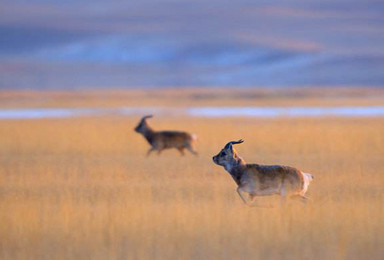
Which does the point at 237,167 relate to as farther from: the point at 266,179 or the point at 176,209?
the point at 176,209

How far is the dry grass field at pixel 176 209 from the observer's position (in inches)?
317

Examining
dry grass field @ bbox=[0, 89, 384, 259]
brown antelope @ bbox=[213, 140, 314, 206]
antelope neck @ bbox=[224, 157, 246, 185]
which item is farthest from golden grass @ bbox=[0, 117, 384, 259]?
antelope neck @ bbox=[224, 157, 246, 185]

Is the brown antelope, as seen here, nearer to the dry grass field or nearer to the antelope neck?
the antelope neck

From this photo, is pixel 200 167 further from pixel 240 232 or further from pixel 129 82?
pixel 129 82

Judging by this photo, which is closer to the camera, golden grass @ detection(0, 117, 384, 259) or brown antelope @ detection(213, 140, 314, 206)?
golden grass @ detection(0, 117, 384, 259)

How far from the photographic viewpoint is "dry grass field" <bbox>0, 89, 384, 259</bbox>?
26.4 feet

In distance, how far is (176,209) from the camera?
9.83 m

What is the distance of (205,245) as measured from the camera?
819 centimetres

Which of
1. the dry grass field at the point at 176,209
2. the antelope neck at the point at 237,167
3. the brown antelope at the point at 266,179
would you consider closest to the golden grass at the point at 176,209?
the dry grass field at the point at 176,209

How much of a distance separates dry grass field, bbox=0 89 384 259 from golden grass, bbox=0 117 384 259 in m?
0.01

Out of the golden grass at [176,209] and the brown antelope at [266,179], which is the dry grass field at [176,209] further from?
the brown antelope at [266,179]

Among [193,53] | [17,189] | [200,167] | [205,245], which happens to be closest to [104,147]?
[200,167]

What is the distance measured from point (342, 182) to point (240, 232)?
157 inches

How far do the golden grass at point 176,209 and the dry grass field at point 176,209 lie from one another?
1 cm
